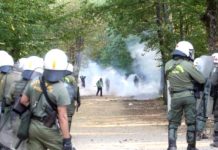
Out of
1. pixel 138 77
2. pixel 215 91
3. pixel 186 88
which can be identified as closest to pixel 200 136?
pixel 215 91

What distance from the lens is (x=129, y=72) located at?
249 ft

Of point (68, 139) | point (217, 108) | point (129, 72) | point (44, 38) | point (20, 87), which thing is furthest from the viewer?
point (129, 72)

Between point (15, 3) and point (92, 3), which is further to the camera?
point (92, 3)

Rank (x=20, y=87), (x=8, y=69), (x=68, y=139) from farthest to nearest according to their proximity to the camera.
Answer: (x=8, y=69) → (x=20, y=87) → (x=68, y=139)

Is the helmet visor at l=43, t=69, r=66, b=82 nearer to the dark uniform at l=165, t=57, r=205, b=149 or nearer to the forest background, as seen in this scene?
the dark uniform at l=165, t=57, r=205, b=149

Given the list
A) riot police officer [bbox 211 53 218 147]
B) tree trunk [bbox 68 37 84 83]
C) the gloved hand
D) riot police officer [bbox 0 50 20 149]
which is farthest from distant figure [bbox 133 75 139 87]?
the gloved hand

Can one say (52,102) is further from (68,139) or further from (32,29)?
(32,29)

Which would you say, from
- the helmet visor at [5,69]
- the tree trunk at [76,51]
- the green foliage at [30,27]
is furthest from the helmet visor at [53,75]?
the tree trunk at [76,51]

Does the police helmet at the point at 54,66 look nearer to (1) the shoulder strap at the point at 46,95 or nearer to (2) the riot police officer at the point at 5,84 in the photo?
(1) the shoulder strap at the point at 46,95

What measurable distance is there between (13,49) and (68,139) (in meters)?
17.8

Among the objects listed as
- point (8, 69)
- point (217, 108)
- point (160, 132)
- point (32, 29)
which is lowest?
point (160, 132)

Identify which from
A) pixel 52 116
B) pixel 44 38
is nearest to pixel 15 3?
pixel 44 38

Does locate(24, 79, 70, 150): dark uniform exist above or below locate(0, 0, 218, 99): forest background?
below

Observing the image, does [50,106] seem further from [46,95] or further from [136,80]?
[136,80]
